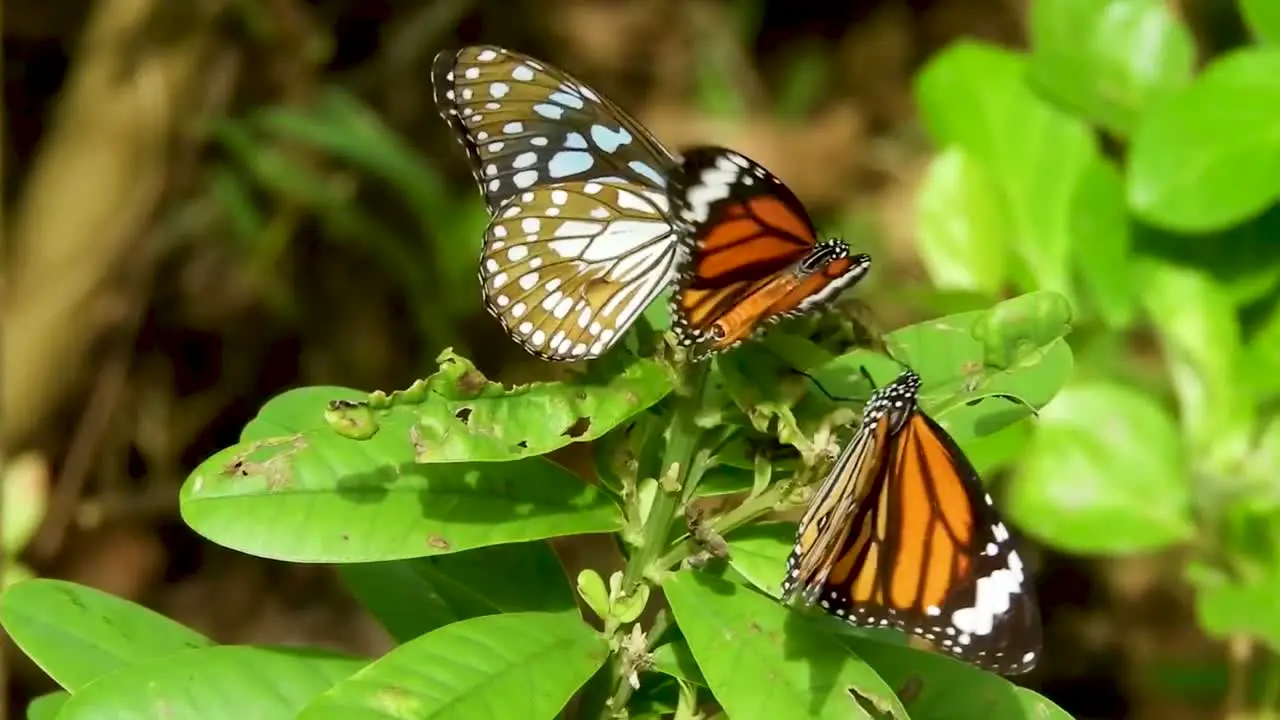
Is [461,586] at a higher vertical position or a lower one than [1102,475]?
higher

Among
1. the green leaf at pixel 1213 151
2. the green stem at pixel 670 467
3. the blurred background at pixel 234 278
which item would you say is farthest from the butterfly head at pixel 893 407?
the blurred background at pixel 234 278

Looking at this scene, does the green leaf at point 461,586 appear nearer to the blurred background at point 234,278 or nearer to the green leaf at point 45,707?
the green leaf at point 45,707

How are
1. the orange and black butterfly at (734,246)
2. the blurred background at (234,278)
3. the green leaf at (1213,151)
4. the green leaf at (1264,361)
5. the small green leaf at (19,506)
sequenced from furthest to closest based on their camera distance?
the blurred background at (234,278) < the small green leaf at (19,506) < the green leaf at (1264,361) < the green leaf at (1213,151) < the orange and black butterfly at (734,246)

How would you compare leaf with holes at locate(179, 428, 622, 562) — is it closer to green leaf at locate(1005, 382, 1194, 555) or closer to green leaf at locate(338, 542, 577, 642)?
green leaf at locate(338, 542, 577, 642)

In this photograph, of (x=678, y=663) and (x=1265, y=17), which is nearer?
(x=678, y=663)

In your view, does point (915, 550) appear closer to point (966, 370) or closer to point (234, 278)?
point (966, 370)

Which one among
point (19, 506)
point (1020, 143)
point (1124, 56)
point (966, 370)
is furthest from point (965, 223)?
point (19, 506)
